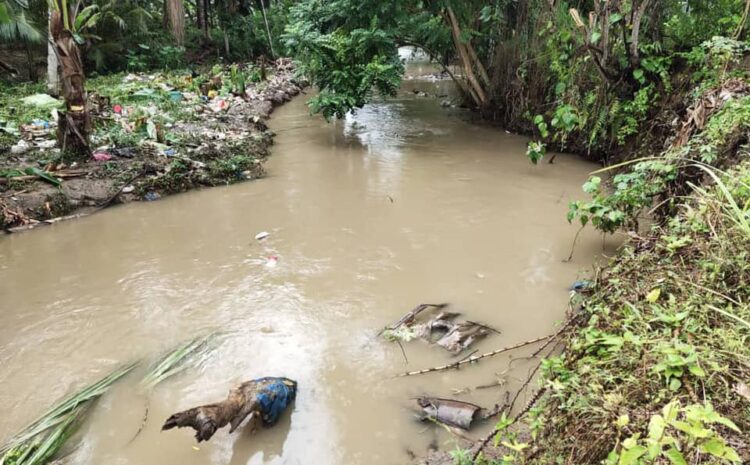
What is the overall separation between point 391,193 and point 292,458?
3.35m

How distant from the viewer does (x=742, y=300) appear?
1849mm

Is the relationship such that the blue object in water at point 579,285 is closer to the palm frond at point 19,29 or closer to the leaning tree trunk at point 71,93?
the leaning tree trunk at point 71,93

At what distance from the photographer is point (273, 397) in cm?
222

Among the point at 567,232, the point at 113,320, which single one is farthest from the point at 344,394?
the point at 567,232

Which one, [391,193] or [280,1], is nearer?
[391,193]

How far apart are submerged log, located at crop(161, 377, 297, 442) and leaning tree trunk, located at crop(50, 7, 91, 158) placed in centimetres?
399

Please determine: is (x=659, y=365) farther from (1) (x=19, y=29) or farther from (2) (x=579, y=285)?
(1) (x=19, y=29)

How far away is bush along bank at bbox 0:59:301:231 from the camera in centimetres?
450

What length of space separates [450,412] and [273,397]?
798mm

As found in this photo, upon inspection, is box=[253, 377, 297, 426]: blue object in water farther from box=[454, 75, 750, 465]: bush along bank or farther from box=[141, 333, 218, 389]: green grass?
box=[454, 75, 750, 465]: bush along bank

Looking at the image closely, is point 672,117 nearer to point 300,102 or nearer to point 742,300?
point 742,300

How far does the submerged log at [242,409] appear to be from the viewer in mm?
1963

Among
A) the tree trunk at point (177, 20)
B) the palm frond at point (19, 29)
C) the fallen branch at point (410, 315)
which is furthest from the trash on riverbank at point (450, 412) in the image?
the tree trunk at point (177, 20)

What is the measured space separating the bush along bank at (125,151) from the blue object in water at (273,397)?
320 centimetres
